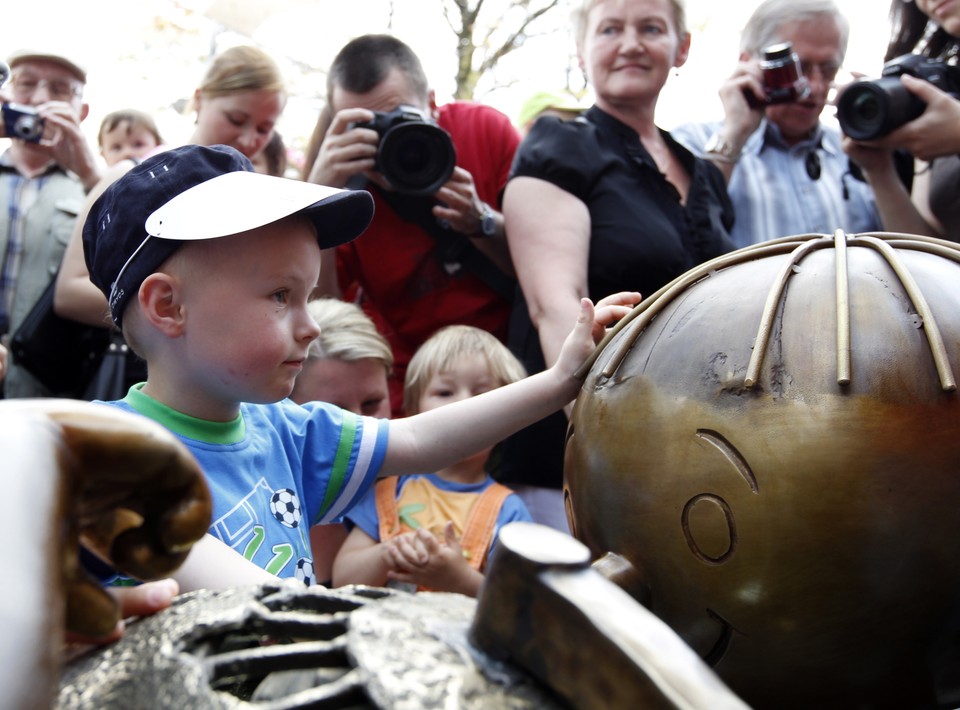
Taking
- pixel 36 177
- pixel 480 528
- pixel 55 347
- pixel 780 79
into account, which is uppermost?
pixel 780 79

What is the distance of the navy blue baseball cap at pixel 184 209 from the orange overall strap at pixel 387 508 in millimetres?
894

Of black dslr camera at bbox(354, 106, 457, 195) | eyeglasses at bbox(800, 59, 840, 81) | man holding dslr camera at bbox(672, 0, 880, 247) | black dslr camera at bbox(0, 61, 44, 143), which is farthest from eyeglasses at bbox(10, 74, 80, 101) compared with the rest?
eyeglasses at bbox(800, 59, 840, 81)

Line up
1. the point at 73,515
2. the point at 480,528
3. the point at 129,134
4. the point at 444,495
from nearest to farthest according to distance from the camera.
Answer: the point at 73,515 → the point at 480,528 → the point at 444,495 → the point at 129,134

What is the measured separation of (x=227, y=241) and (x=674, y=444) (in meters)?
0.73

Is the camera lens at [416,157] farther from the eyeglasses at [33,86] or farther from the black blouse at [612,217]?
the eyeglasses at [33,86]

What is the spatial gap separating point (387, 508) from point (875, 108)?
149cm

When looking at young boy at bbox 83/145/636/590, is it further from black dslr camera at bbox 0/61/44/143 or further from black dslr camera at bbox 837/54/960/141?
black dslr camera at bbox 0/61/44/143

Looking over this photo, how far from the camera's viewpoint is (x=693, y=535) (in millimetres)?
1082

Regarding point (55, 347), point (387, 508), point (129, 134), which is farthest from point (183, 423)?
point (129, 134)

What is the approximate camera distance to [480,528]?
2.33 meters

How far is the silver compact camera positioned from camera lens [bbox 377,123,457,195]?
1.13m

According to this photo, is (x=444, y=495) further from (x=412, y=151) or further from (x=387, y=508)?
(x=412, y=151)

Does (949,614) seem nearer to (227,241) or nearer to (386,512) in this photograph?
(227,241)

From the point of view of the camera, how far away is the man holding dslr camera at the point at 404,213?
243 centimetres
